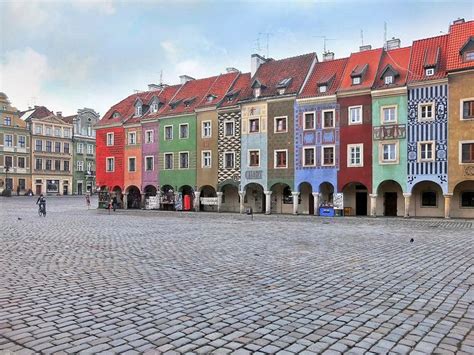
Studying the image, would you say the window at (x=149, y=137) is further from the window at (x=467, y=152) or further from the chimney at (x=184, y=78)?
Result: the window at (x=467, y=152)

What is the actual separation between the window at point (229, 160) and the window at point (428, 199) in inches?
613

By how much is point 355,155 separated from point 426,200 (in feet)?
19.9

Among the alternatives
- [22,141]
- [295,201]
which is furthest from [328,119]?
[22,141]

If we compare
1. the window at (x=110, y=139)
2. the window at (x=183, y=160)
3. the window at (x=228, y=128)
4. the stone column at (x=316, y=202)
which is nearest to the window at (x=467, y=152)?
the stone column at (x=316, y=202)

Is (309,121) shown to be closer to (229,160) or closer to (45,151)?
(229,160)

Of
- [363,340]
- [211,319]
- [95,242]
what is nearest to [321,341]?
[363,340]

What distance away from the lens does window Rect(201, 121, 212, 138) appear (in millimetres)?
39000

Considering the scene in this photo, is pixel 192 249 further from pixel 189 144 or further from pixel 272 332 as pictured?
pixel 189 144

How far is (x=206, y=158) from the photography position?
128ft

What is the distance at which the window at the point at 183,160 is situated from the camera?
40.1 m

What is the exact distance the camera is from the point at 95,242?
14.6m

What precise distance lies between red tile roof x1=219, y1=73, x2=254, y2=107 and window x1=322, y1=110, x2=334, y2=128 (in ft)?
27.4

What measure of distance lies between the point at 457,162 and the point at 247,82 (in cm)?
1950

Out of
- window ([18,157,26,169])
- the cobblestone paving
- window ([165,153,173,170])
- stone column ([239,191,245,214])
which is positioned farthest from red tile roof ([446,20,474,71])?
window ([18,157,26,169])
